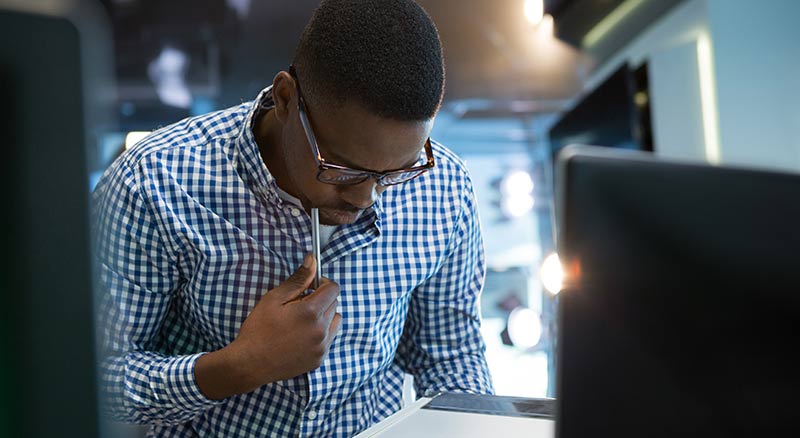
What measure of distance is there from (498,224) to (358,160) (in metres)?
4.53

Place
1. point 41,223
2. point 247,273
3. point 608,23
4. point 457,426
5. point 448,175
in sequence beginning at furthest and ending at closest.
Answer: point 608,23, point 448,175, point 247,273, point 457,426, point 41,223

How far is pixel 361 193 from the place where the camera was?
1061 millimetres

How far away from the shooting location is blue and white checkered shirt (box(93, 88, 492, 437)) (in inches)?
44.1

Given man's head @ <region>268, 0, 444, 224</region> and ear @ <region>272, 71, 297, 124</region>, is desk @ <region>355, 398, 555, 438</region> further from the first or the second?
ear @ <region>272, 71, 297, 124</region>

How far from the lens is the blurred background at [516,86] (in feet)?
→ 0.85

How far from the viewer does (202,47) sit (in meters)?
4.57

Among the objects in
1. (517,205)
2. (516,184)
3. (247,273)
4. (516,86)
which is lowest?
(247,273)

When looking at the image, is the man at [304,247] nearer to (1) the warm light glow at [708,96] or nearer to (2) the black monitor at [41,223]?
(2) the black monitor at [41,223]

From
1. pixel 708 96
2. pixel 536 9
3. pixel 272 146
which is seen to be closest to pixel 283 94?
pixel 272 146

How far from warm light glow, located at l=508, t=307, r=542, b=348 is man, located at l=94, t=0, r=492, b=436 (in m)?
3.43

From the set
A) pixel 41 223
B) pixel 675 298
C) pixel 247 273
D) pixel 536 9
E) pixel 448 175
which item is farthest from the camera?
pixel 536 9

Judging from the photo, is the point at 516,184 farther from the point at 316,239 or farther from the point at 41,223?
the point at 41,223

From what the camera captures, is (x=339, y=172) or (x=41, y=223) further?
(x=339, y=172)

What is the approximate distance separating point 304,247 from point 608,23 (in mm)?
2269
